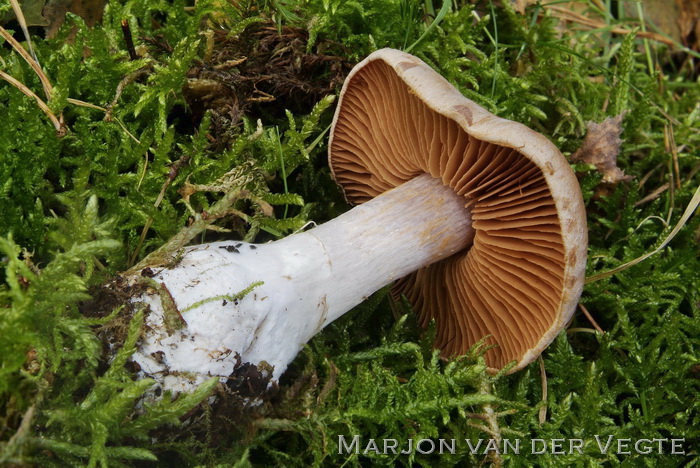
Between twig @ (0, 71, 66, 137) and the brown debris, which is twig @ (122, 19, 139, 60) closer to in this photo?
the brown debris

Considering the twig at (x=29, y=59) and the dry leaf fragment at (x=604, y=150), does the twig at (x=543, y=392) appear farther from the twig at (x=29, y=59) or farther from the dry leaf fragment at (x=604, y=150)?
A: the twig at (x=29, y=59)

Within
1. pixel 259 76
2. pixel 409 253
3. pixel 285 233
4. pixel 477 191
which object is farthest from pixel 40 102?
pixel 477 191

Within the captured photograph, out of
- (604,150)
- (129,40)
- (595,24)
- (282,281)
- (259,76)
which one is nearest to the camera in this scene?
(282,281)

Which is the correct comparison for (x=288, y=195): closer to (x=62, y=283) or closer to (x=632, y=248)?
(x=62, y=283)

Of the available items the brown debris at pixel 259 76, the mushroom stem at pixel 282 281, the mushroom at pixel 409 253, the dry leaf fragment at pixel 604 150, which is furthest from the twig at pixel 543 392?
the brown debris at pixel 259 76

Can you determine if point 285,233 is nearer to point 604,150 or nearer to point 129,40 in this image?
point 129,40

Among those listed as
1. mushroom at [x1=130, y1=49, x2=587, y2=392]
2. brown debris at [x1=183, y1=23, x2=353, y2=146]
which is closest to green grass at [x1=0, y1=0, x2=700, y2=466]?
brown debris at [x1=183, y1=23, x2=353, y2=146]
